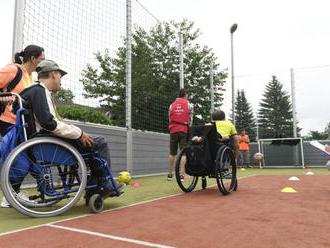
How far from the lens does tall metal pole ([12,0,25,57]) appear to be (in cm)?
617

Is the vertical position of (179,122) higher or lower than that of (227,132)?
higher

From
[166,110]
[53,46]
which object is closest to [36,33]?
[53,46]

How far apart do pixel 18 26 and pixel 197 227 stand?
14.5ft

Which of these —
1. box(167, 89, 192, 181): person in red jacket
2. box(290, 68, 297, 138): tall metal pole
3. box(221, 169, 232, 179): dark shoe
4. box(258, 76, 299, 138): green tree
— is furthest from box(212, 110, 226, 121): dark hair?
box(258, 76, 299, 138): green tree

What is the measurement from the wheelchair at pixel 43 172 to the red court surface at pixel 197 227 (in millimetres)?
336

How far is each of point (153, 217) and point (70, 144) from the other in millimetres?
1023

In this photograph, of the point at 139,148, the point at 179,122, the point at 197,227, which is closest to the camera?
the point at 197,227

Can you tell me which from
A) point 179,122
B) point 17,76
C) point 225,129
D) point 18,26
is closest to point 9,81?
point 17,76

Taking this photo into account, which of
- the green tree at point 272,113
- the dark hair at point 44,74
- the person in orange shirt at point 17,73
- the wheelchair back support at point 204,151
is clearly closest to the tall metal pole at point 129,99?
the wheelchair back support at point 204,151

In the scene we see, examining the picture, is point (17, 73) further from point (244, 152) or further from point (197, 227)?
point (244, 152)

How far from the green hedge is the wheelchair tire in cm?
389

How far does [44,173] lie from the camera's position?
3.78 meters

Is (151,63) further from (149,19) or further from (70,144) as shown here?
(70,144)

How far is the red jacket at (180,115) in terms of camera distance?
25.6ft
